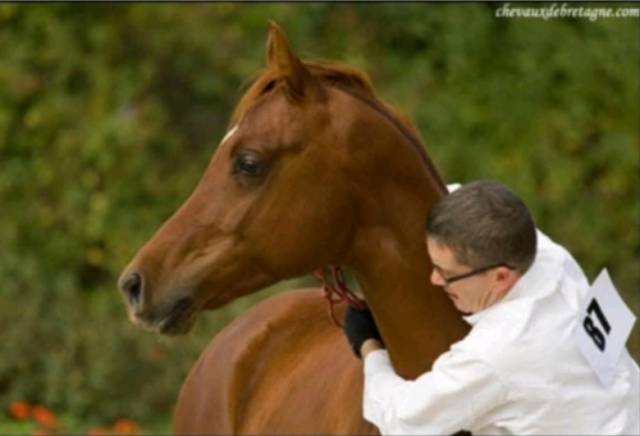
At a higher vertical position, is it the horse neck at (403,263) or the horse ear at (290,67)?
the horse ear at (290,67)

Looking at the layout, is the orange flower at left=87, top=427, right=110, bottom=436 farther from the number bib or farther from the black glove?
the number bib

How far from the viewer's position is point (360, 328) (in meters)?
4.78

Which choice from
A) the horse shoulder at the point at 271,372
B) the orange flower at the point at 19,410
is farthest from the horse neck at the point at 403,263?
the orange flower at the point at 19,410

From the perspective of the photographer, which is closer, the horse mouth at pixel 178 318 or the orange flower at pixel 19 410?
the horse mouth at pixel 178 318

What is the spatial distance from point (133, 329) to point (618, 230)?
3475 mm

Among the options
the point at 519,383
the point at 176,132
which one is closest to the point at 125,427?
the point at 176,132

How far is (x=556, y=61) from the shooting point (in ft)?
40.4

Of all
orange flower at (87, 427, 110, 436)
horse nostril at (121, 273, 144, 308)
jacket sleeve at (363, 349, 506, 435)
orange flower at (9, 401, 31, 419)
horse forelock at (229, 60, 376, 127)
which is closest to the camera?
jacket sleeve at (363, 349, 506, 435)

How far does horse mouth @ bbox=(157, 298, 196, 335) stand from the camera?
4.49 metres

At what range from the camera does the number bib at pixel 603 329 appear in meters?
4.21

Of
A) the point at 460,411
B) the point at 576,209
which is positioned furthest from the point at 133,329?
the point at 460,411

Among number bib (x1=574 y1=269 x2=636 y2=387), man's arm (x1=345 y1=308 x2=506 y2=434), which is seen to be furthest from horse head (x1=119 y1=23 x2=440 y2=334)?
number bib (x1=574 y1=269 x2=636 y2=387)

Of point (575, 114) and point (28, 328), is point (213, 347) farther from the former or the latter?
point (575, 114)

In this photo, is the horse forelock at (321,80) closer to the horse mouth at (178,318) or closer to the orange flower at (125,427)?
the horse mouth at (178,318)
